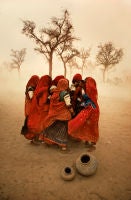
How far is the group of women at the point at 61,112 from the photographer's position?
5082 millimetres

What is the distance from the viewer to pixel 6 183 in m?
3.88

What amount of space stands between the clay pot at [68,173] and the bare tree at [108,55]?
35305mm

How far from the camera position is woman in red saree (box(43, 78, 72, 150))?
5.21 meters

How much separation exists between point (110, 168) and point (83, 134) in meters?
1.03

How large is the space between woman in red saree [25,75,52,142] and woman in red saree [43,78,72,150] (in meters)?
0.30

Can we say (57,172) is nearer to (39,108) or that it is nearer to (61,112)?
(61,112)

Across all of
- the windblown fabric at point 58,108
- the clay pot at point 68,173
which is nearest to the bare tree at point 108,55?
the windblown fabric at point 58,108

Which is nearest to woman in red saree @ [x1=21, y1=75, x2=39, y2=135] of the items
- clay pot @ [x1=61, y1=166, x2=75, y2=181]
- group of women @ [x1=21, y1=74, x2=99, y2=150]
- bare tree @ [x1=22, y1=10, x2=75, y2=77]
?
group of women @ [x1=21, y1=74, x2=99, y2=150]

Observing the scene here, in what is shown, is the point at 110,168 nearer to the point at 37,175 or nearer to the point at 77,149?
the point at 77,149

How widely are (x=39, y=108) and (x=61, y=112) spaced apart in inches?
26.2

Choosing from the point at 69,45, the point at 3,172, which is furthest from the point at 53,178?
the point at 69,45

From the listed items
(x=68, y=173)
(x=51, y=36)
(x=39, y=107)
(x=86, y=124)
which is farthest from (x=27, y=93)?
(x=51, y=36)

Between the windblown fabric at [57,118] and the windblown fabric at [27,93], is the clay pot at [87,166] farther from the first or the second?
the windblown fabric at [27,93]

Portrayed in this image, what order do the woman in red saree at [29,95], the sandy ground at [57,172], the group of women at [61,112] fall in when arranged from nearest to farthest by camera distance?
the sandy ground at [57,172] → the group of women at [61,112] → the woman in red saree at [29,95]
